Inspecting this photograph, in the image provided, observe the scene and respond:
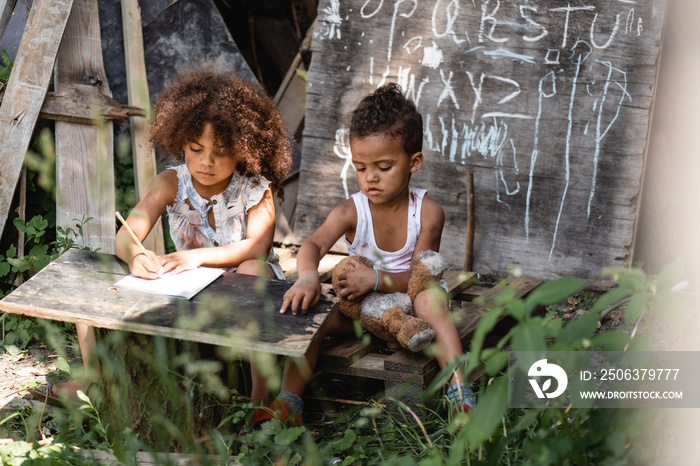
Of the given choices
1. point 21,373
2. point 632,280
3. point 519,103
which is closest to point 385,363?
point 632,280

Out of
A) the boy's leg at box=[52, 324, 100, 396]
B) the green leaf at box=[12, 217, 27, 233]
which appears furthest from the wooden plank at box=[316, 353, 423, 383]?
the green leaf at box=[12, 217, 27, 233]

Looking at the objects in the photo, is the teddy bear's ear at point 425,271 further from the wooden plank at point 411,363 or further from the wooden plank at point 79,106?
the wooden plank at point 79,106

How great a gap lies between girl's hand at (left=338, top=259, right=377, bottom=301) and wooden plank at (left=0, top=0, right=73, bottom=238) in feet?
6.33

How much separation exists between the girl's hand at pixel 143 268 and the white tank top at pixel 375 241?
0.84 metres

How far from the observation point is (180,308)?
2062 mm

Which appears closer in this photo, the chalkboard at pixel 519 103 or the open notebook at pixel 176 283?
the open notebook at pixel 176 283

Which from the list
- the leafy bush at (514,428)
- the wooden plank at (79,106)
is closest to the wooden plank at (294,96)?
the wooden plank at (79,106)

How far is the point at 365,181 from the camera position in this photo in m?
2.60

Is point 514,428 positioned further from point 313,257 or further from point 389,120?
point 389,120

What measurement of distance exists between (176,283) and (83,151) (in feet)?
5.14

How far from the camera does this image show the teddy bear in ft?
7.56

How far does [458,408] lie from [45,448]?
4.20 ft

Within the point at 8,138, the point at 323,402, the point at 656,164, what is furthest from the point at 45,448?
the point at 656,164

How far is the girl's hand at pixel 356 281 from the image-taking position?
2.49 meters
